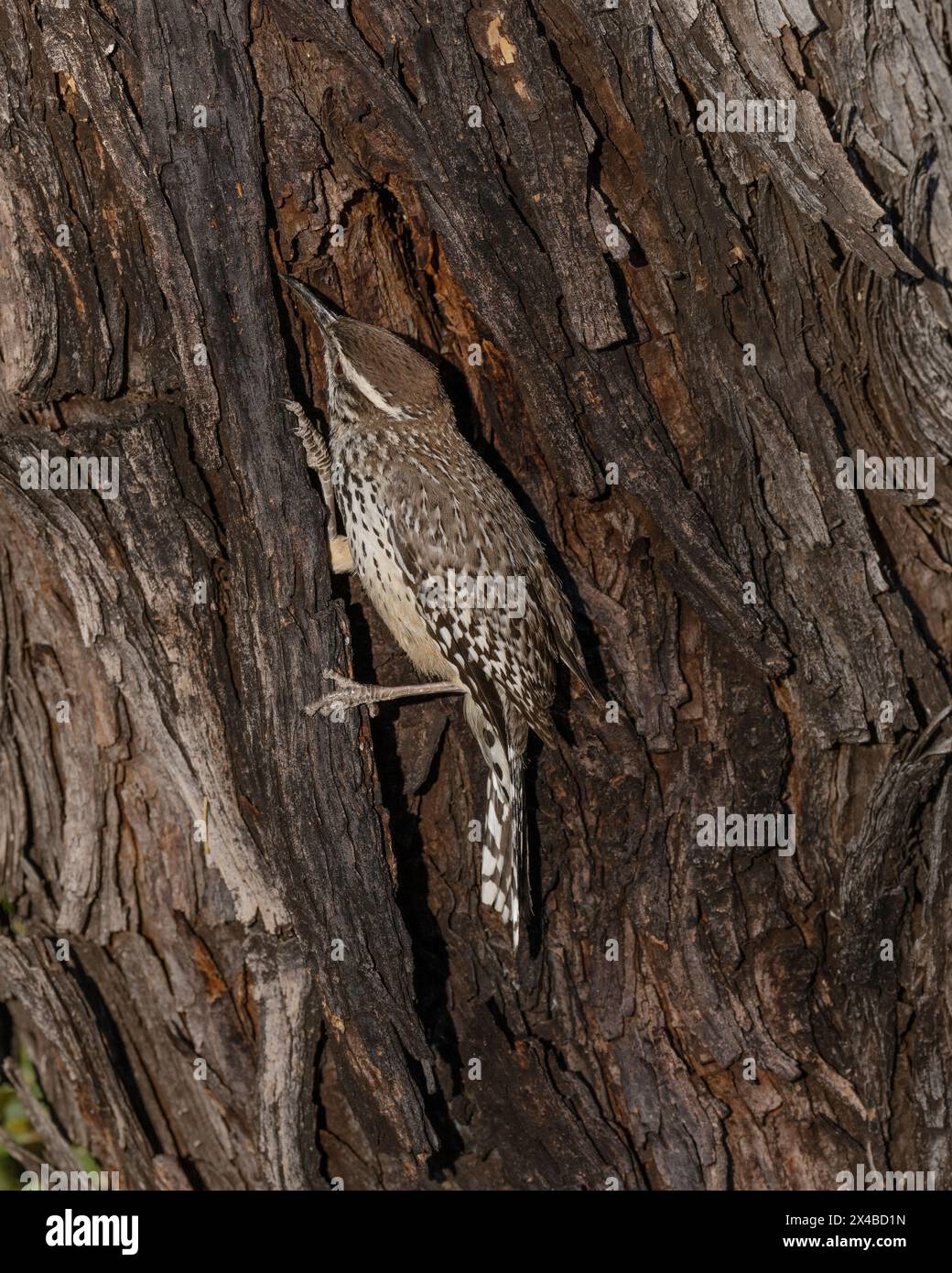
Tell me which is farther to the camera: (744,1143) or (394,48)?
(744,1143)

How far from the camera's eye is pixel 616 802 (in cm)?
440

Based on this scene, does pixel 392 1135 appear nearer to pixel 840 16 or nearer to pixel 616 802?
pixel 616 802

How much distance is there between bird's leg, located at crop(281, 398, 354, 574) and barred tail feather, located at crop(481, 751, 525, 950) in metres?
1.01

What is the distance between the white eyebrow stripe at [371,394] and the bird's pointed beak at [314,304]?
14cm

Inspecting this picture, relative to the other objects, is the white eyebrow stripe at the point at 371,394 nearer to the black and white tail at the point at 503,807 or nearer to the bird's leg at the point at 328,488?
the bird's leg at the point at 328,488

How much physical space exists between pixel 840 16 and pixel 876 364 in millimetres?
1219

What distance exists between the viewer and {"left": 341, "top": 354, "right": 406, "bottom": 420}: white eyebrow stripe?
4.11 m

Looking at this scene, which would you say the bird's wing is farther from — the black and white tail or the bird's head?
the bird's head

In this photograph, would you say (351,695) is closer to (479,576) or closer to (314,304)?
(479,576)

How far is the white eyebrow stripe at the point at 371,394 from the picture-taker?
4.11 meters

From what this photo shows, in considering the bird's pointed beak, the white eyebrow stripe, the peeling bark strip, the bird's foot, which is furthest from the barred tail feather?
the bird's pointed beak

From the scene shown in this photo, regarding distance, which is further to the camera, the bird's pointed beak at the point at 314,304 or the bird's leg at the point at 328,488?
the bird's leg at the point at 328,488

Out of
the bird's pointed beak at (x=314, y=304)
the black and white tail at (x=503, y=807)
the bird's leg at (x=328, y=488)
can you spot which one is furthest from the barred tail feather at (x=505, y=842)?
the bird's pointed beak at (x=314, y=304)
